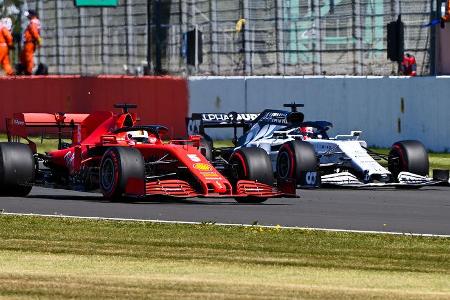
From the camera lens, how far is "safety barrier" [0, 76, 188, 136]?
106ft

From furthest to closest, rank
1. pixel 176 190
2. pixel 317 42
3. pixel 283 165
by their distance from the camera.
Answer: pixel 317 42
pixel 283 165
pixel 176 190

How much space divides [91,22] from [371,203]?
65.8ft

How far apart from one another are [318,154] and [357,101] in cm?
757

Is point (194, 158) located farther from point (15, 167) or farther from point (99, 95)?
point (99, 95)

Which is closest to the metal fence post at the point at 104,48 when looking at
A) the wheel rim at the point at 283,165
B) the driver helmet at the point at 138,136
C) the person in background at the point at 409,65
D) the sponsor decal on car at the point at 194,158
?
the person in background at the point at 409,65

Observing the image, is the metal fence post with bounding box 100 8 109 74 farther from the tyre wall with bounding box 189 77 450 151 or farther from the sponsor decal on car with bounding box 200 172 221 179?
the sponsor decal on car with bounding box 200 172 221 179

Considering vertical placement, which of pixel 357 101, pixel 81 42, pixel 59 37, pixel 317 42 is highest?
pixel 59 37

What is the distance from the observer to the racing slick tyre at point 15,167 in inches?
754

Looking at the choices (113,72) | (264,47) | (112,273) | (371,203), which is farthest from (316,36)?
(112,273)

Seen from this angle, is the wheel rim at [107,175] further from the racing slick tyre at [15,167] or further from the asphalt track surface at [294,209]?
the racing slick tyre at [15,167]

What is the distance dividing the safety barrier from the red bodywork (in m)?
10.8

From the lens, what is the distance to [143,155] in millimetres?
19219

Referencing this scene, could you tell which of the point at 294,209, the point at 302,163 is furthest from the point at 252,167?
the point at 302,163

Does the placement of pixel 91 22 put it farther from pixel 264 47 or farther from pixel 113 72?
pixel 264 47
